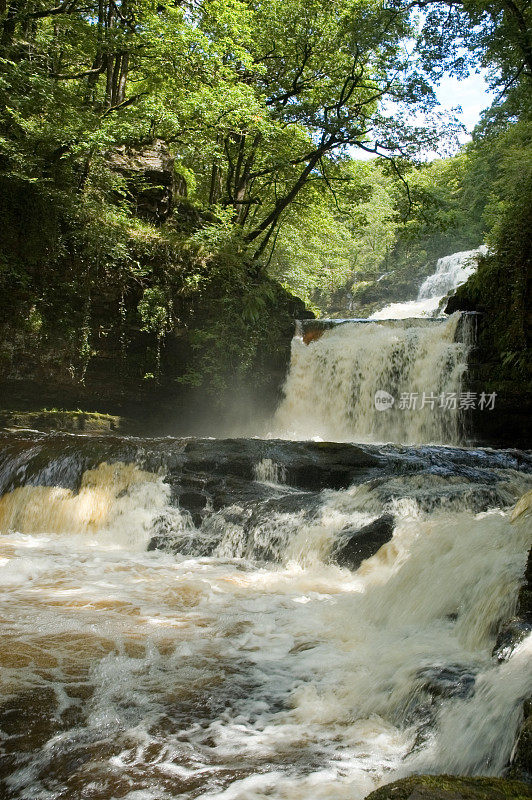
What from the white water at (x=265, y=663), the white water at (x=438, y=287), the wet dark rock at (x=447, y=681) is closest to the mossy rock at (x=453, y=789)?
the white water at (x=265, y=663)

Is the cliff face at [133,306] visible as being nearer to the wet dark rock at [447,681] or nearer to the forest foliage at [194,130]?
the forest foliage at [194,130]

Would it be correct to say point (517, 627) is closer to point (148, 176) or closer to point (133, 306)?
point (133, 306)

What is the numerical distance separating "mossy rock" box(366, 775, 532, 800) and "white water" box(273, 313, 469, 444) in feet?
33.4

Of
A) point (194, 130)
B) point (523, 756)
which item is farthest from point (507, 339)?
point (523, 756)

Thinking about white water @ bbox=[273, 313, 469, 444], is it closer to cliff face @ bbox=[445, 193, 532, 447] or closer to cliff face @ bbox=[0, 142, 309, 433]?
cliff face @ bbox=[445, 193, 532, 447]

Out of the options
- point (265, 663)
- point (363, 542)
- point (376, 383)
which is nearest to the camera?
point (265, 663)

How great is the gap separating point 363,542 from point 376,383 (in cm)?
701

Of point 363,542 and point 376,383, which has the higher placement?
point 376,383

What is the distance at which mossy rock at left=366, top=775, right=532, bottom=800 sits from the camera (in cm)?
161

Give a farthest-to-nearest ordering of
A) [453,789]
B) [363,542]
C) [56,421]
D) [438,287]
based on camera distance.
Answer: [438,287] < [56,421] < [363,542] < [453,789]

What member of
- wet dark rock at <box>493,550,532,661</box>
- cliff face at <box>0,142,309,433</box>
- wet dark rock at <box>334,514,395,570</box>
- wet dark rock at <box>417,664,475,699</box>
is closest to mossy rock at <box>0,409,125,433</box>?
cliff face at <box>0,142,309,433</box>

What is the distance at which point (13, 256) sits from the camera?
38.4 ft

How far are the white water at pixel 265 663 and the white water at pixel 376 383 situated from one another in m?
5.14

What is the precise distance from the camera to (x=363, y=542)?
602cm
